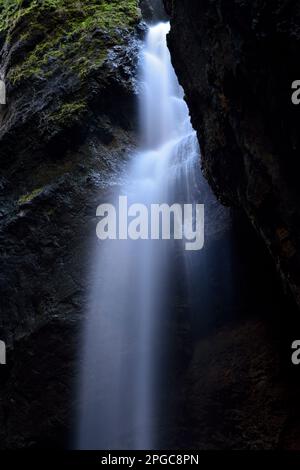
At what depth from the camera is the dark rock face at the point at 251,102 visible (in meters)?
3.87

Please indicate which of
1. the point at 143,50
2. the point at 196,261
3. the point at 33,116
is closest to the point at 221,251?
the point at 196,261

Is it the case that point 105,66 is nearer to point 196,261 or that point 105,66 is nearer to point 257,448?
point 196,261

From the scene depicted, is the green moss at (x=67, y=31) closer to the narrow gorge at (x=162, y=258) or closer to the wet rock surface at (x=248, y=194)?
the narrow gorge at (x=162, y=258)

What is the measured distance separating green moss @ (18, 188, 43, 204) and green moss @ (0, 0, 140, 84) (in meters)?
2.70

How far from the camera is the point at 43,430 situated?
628 cm

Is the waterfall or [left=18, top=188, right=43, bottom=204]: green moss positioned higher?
[left=18, top=188, right=43, bottom=204]: green moss

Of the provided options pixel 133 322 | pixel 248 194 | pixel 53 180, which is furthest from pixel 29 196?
pixel 248 194

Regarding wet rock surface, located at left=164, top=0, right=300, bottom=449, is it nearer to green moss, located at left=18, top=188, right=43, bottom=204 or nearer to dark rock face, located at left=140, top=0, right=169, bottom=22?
green moss, located at left=18, top=188, right=43, bottom=204

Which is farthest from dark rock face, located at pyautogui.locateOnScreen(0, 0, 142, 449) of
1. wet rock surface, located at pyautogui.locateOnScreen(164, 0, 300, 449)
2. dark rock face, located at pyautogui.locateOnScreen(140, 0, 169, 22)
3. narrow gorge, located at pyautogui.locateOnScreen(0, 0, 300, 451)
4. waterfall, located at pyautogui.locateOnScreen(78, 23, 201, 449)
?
dark rock face, located at pyautogui.locateOnScreen(140, 0, 169, 22)

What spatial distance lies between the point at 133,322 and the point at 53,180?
2.93 meters

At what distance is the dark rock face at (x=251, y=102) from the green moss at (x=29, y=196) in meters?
3.20

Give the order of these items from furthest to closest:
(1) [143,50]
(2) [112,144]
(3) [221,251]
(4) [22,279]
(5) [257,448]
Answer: (1) [143,50], (2) [112,144], (4) [22,279], (3) [221,251], (5) [257,448]

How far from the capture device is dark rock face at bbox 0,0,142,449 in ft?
21.2

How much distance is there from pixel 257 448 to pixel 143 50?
8601 mm
